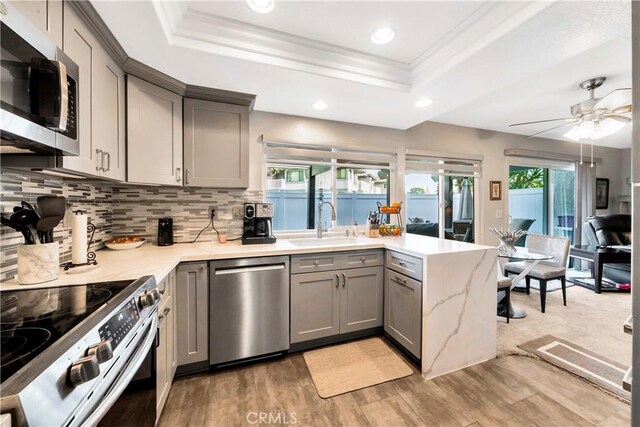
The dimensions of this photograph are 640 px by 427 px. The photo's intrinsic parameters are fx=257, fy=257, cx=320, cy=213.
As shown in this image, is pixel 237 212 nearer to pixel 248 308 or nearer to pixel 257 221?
pixel 257 221

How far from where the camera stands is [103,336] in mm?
821

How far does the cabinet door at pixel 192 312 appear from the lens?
1819 millimetres

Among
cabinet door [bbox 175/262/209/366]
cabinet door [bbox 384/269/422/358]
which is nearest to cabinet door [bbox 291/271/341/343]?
cabinet door [bbox 384/269/422/358]

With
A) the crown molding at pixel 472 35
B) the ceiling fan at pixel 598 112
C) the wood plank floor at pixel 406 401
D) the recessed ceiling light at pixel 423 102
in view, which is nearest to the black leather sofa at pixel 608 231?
the ceiling fan at pixel 598 112

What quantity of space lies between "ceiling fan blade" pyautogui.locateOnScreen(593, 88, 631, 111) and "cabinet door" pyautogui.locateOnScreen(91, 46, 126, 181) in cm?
366

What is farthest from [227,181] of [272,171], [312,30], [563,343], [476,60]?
[563,343]

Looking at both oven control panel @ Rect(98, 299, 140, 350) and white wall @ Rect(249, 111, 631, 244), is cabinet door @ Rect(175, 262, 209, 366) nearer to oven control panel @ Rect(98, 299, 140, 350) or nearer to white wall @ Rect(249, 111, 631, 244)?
oven control panel @ Rect(98, 299, 140, 350)

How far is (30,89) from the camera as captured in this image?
86 centimetres

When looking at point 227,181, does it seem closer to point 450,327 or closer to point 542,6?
point 450,327

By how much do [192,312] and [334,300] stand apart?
3.70 ft

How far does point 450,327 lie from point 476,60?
1.95 metres

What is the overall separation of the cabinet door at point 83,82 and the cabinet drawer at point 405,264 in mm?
2133

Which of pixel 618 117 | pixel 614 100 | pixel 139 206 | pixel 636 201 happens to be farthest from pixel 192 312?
pixel 618 117

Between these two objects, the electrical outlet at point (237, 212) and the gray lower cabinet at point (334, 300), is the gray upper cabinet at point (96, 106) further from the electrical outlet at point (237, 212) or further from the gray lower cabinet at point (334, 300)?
the gray lower cabinet at point (334, 300)
